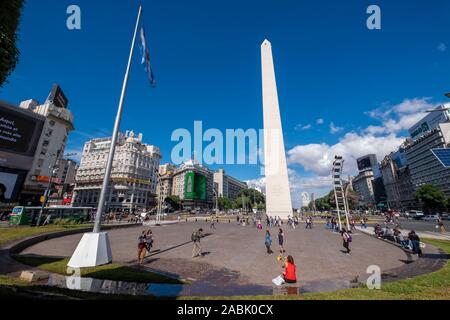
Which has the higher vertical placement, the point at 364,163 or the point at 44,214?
the point at 364,163

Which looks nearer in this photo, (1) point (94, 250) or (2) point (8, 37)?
(2) point (8, 37)

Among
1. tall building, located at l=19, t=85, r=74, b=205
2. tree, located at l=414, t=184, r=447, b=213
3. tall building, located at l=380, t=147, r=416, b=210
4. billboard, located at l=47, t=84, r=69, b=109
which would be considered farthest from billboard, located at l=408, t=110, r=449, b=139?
billboard, located at l=47, t=84, r=69, b=109

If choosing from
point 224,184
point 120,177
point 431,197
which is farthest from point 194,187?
point 431,197

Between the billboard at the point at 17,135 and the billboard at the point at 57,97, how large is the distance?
105 ft

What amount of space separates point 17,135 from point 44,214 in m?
16.7

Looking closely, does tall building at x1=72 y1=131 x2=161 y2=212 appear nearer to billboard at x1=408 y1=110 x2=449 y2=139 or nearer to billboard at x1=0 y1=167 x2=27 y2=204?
billboard at x1=0 y1=167 x2=27 y2=204

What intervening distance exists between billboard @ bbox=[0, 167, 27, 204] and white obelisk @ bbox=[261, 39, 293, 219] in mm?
44618

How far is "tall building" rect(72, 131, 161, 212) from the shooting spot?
78.9 m

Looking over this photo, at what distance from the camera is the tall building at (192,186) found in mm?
113938

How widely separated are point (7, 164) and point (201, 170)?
109 m

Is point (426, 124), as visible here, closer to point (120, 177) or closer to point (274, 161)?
point (274, 161)

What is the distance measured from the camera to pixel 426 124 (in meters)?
83.8

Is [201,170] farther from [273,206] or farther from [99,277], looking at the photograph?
[99,277]
